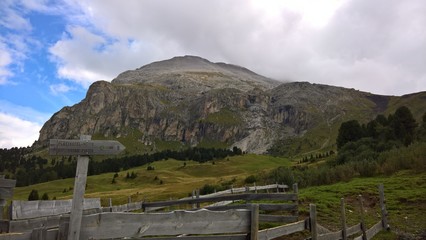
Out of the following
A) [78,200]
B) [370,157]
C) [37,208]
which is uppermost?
[370,157]

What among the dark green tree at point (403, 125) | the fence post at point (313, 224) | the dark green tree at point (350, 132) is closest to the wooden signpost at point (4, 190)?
the fence post at point (313, 224)

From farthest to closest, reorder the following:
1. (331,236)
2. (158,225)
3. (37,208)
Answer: (331,236), (37,208), (158,225)

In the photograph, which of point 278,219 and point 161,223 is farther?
point 278,219

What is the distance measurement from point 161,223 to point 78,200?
1.38m

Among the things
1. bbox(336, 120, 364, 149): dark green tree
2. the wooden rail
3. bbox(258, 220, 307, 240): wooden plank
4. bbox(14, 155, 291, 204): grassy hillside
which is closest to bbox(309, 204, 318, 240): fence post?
the wooden rail

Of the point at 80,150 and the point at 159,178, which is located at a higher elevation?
the point at 80,150

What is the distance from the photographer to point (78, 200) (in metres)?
5.77

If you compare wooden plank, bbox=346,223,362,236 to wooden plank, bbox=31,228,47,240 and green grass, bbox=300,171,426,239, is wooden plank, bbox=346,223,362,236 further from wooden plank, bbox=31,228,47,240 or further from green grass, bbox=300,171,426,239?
wooden plank, bbox=31,228,47,240

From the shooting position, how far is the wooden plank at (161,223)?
516 centimetres

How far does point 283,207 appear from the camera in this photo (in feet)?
48.6

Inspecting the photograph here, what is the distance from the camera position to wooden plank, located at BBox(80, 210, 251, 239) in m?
5.16

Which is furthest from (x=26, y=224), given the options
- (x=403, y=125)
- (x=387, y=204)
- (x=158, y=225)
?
(x=403, y=125)

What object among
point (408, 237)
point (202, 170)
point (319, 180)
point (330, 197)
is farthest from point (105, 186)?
point (408, 237)

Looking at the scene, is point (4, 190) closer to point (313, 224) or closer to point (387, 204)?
point (313, 224)
